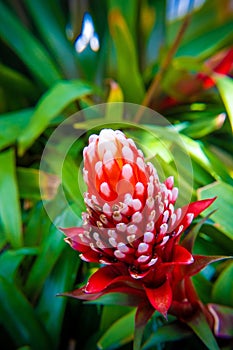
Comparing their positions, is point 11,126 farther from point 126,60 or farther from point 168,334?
point 168,334

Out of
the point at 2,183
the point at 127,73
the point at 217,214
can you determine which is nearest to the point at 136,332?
the point at 217,214

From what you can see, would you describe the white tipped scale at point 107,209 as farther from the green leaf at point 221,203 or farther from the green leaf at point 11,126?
the green leaf at point 11,126

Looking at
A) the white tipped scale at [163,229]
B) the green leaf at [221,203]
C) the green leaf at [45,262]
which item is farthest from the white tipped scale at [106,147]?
the green leaf at [45,262]

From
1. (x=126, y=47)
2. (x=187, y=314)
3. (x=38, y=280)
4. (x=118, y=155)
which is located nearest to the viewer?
(x=118, y=155)

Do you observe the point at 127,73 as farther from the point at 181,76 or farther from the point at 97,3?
the point at 97,3

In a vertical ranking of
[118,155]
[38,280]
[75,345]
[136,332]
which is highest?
[118,155]

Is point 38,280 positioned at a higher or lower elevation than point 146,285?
lower
